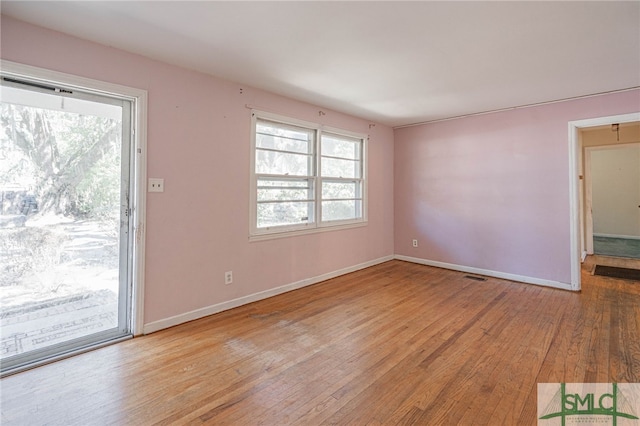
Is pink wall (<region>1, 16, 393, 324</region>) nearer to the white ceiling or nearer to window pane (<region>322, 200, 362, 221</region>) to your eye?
the white ceiling

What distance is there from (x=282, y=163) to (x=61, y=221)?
2.22 metres

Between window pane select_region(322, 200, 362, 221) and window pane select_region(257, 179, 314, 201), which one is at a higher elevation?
window pane select_region(257, 179, 314, 201)

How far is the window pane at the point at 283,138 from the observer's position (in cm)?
357

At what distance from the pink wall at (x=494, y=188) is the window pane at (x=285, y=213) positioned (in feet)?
7.12

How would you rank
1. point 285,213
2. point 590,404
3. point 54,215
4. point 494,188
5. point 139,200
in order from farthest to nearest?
1. point 494,188
2. point 285,213
3. point 139,200
4. point 54,215
5. point 590,404

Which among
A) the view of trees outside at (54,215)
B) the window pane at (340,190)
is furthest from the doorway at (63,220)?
the window pane at (340,190)

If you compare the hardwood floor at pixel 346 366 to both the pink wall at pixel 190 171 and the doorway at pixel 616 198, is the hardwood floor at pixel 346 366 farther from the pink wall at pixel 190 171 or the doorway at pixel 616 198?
the doorway at pixel 616 198

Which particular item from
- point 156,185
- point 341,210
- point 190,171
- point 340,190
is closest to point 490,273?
point 341,210

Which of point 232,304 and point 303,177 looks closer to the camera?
point 232,304

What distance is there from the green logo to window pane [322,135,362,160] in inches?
138

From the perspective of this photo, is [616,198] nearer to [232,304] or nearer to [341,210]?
[341,210]

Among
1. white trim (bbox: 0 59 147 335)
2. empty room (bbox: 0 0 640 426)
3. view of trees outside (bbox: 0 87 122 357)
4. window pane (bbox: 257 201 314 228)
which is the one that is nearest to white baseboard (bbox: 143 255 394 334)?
empty room (bbox: 0 0 640 426)

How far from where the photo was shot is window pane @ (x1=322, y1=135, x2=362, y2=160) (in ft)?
14.5

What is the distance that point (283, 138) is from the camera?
379 cm
